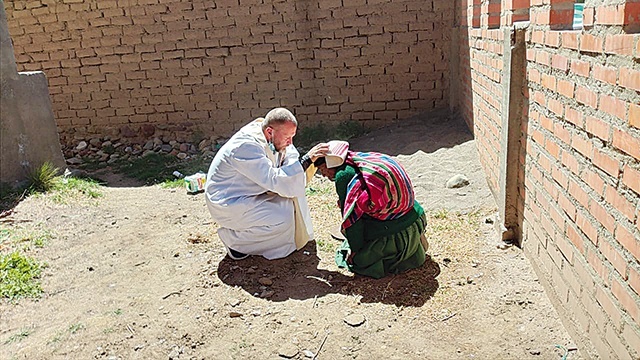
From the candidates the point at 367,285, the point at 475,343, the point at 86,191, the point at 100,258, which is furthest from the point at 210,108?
the point at 475,343

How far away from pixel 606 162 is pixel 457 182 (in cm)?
282

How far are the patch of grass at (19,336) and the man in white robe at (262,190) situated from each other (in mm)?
1443

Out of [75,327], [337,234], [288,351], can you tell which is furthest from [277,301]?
[75,327]

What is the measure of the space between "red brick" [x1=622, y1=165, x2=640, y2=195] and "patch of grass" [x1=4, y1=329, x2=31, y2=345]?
341 centimetres

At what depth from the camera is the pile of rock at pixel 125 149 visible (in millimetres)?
7656

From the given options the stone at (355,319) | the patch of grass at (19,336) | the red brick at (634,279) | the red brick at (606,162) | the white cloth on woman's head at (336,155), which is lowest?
the stone at (355,319)

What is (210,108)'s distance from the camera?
777 centimetres

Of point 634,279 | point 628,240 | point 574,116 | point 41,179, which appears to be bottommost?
point 41,179

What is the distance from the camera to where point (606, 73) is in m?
2.08

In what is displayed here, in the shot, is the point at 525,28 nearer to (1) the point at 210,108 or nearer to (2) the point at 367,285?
(2) the point at 367,285

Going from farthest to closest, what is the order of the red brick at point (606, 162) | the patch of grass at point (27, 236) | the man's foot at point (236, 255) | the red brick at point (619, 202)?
1. the patch of grass at point (27, 236)
2. the man's foot at point (236, 255)
3. the red brick at point (606, 162)
4. the red brick at point (619, 202)

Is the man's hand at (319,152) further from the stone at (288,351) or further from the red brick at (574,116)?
the red brick at (574,116)

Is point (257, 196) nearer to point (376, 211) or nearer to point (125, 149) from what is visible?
point (376, 211)

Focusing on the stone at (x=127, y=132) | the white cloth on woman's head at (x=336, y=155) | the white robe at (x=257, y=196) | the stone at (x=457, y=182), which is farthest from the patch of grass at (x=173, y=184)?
the white cloth on woman's head at (x=336, y=155)
